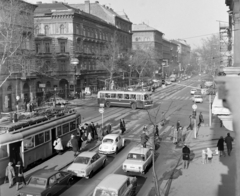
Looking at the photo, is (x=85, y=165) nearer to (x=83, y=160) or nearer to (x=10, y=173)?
(x=83, y=160)

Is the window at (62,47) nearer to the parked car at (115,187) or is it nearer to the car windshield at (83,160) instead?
the car windshield at (83,160)

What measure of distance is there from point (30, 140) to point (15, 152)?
3.41 feet

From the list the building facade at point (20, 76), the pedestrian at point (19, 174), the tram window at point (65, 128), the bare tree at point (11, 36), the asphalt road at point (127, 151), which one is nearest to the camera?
the pedestrian at point (19, 174)

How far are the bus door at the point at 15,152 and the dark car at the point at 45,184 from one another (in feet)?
8.35

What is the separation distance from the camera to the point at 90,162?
49.2ft

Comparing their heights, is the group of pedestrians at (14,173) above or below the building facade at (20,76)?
below

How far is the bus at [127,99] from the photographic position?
128 ft

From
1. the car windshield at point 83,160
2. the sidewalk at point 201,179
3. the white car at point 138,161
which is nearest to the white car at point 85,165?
the car windshield at point 83,160

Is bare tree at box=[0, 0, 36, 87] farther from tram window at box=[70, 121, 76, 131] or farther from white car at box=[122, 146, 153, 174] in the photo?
white car at box=[122, 146, 153, 174]

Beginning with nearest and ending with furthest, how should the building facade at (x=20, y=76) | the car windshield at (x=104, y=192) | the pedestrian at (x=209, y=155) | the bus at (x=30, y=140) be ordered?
the car windshield at (x=104, y=192) < the bus at (x=30, y=140) < the pedestrian at (x=209, y=155) < the building facade at (x=20, y=76)

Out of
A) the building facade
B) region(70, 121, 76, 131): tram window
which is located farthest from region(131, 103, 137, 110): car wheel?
region(70, 121, 76, 131): tram window

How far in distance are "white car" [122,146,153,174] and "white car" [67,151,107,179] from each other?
1.41 meters

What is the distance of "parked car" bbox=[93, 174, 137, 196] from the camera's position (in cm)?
1106

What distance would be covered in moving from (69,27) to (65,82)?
9.84 metres
